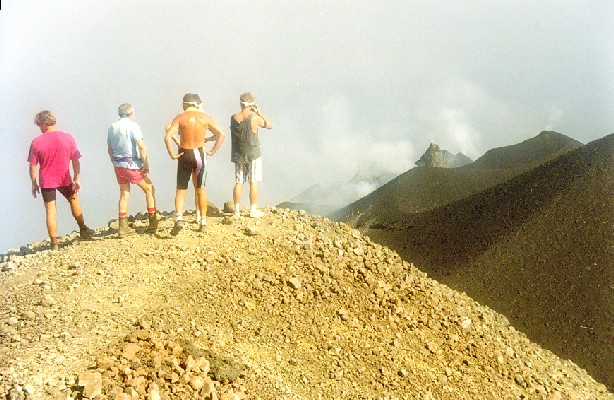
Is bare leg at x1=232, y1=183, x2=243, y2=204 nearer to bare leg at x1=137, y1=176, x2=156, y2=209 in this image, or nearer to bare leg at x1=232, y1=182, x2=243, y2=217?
Answer: bare leg at x1=232, y1=182, x2=243, y2=217

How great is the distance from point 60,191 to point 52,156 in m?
0.58

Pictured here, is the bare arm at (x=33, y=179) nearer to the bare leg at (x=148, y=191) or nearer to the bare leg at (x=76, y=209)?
the bare leg at (x=76, y=209)

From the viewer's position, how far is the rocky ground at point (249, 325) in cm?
501

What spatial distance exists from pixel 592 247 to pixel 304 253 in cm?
1333

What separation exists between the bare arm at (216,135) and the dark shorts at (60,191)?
2.09 m

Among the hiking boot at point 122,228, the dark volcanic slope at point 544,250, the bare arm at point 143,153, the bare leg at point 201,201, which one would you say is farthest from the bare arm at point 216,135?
the dark volcanic slope at point 544,250

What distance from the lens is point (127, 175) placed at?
7.52m

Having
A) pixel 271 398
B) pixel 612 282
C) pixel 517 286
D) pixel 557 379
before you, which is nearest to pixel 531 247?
pixel 517 286

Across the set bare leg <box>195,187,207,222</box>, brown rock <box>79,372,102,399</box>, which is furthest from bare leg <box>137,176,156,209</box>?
brown rock <box>79,372,102,399</box>

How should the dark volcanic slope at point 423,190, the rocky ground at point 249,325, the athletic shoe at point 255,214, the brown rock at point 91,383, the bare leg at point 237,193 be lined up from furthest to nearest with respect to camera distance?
the dark volcanic slope at point 423,190
the athletic shoe at point 255,214
the bare leg at point 237,193
the rocky ground at point 249,325
the brown rock at point 91,383

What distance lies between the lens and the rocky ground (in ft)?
16.4

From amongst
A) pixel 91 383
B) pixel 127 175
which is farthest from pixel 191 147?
pixel 91 383

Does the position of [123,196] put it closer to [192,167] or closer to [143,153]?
[143,153]

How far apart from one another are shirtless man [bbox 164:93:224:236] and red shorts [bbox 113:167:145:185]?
564 mm
